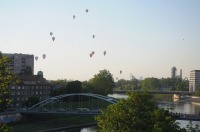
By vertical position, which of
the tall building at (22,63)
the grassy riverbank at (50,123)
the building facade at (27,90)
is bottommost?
the grassy riverbank at (50,123)

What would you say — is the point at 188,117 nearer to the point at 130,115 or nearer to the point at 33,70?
the point at 130,115

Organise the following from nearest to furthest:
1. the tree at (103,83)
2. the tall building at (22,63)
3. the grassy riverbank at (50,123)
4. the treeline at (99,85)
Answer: the grassy riverbank at (50,123)
the treeline at (99,85)
the tall building at (22,63)
the tree at (103,83)

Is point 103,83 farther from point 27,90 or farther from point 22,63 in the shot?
point 27,90

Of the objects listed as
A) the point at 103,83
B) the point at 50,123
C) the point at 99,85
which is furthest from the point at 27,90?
the point at 103,83

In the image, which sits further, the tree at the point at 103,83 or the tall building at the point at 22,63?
the tree at the point at 103,83

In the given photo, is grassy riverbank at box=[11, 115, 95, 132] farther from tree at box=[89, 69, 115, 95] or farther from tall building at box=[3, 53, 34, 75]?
tree at box=[89, 69, 115, 95]

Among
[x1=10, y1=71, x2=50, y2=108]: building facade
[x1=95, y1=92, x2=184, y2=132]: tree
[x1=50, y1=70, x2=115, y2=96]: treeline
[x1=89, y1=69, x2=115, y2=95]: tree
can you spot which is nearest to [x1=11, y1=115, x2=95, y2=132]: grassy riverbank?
[x1=10, y1=71, x2=50, y2=108]: building facade

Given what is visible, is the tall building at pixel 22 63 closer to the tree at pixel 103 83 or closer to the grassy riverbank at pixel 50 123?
the tree at pixel 103 83

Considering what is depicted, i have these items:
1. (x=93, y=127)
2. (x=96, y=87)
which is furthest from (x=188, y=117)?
(x=96, y=87)

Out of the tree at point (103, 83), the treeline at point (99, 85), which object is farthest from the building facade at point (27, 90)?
the tree at point (103, 83)
